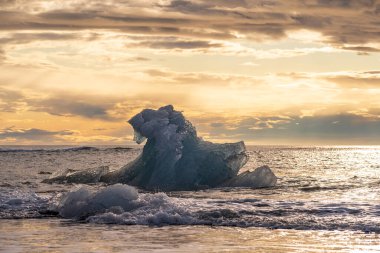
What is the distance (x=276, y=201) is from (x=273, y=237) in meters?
7.18

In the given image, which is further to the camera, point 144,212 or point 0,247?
point 144,212

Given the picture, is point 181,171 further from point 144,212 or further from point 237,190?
point 144,212

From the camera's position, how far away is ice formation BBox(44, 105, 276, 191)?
1180 inches

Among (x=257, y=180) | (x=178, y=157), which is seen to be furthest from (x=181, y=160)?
(x=257, y=180)

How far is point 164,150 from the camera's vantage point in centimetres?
3034

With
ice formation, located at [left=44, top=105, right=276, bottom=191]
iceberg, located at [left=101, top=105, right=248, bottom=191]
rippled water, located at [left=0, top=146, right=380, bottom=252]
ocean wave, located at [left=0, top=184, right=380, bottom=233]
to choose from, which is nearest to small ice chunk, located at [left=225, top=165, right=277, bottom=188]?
ice formation, located at [left=44, top=105, right=276, bottom=191]

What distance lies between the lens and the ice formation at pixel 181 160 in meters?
30.0

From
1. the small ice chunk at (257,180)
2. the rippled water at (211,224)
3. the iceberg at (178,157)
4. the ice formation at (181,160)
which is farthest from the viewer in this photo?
the iceberg at (178,157)

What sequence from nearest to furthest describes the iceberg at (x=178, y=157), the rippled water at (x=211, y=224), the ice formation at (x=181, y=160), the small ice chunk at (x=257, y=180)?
the rippled water at (x=211, y=224) < the small ice chunk at (x=257, y=180) < the ice formation at (x=181, y=160) < the iceberg at (x=178, y=157)

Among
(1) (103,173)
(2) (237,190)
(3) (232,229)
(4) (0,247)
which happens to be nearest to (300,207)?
(3) (232,229)

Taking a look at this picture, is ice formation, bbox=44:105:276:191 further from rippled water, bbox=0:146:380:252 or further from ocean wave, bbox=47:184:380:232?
ocean wave, bbox=47:184:380:232

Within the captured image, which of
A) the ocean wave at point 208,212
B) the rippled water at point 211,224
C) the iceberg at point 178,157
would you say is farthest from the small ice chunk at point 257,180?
the ocean wave at point 208,212

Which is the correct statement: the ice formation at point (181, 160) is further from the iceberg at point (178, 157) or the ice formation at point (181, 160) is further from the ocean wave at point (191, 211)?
the ocean wave at point (191, 211)

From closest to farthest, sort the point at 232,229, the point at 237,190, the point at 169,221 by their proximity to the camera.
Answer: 1. the point at 232,229
2. the point at 169,221
3. the point at 237,190
